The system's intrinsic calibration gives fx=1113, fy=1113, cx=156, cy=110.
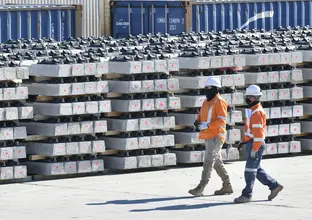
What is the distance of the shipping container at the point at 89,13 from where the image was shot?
36875 mm

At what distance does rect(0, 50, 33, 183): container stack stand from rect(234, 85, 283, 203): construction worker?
396 centimetres

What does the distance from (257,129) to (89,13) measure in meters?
23.3

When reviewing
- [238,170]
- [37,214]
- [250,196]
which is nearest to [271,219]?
[250,196]

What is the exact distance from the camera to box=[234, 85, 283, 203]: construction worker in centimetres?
1492

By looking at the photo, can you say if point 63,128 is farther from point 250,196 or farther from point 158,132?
point 250,196

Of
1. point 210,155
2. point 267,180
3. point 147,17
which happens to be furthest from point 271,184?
point 147,17

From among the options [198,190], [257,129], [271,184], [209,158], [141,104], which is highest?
[141,104]

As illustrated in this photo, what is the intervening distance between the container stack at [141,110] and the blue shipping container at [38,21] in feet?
43.4

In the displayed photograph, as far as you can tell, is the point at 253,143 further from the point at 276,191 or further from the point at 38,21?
the point at 38,21

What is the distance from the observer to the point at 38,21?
32562mm

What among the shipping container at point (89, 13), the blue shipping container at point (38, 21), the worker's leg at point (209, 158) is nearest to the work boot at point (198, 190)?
the worker's leg at point (209, 158)

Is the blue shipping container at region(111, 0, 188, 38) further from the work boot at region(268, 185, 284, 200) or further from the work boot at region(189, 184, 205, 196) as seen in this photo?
the work boot at region(268, 185, 284, 200)

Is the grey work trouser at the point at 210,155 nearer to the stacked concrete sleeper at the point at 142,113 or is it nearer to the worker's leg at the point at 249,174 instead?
the worker's leg at the point at 249,174

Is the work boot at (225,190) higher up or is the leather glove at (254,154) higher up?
the leather glove at (254,154)
